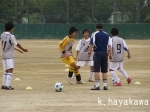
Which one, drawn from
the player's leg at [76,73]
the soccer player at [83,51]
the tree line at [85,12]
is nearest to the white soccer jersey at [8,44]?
the player's leg at [76,73]

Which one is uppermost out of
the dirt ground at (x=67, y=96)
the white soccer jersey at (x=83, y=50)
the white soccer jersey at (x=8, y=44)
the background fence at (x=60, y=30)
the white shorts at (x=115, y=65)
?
the white soccer jersey at (x=8, y=44)

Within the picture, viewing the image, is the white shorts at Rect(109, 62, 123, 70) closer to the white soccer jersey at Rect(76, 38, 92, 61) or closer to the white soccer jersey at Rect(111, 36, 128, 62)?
the white soccer jersey at Rect(111, 36, 128, 62)

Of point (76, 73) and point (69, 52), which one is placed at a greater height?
point (69, 52)

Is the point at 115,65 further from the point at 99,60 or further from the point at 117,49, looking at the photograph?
the point at 99,60

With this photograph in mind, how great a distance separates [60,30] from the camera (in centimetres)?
6159

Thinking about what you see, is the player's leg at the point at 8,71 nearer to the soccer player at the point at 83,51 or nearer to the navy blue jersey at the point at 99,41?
the navy blue jersey at the point at 99,41

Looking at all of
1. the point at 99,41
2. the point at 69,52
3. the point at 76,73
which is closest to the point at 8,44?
Answer: the point at 99,41

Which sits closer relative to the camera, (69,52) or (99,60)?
(99,60)

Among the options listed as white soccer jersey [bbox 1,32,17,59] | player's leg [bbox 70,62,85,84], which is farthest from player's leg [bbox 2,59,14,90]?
player's leg [bbox 70,62,85,84]

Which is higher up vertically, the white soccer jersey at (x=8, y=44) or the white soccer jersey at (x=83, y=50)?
the white soccer jersey at (x=8, y=44)

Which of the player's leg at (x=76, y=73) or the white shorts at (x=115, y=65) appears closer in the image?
the white shorts at (x=115, y=65)

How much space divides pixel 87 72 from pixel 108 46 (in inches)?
227

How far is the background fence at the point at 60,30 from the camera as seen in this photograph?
61.1 meters

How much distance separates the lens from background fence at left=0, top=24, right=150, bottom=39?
61094 mm
